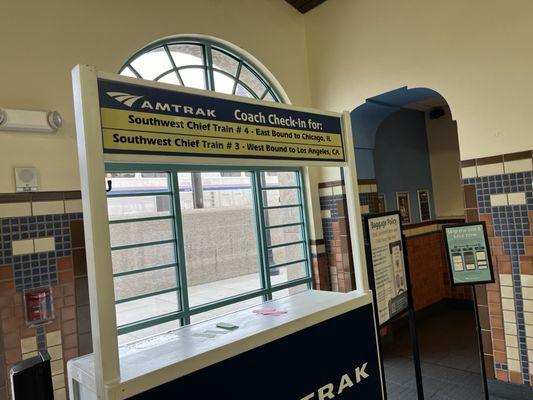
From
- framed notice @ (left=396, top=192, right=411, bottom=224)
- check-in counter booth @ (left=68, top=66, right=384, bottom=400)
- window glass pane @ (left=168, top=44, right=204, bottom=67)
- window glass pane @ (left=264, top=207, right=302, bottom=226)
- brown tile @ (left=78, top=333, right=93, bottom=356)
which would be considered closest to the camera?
check-in counter booth @ (left=68, top=66, right=384, bottom=400)

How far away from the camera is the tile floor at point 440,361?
137 inches

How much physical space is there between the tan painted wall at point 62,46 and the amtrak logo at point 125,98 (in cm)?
163

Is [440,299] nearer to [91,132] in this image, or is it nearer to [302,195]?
[302,195]

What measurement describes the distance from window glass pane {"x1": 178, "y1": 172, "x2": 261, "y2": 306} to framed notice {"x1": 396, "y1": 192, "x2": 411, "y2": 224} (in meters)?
2.64

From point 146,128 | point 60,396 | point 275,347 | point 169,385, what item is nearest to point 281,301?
point 275,347

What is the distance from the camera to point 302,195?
456cm

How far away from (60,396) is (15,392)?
1619 millimetres

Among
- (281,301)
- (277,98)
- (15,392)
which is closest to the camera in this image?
(15,392)

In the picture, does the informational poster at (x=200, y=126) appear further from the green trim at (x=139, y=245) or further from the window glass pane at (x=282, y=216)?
the window glass pane at (x=282, y=216)

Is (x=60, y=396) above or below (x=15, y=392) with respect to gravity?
below

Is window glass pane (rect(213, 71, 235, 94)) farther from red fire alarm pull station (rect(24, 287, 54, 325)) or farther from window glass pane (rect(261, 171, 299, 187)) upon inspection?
red fire alarm pull station (rect(24, 287, 54, 325))

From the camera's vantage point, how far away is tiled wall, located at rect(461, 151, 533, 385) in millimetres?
3074

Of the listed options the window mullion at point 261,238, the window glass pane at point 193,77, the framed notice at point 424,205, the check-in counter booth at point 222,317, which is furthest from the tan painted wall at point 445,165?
the check-in counter booth at point 222,317

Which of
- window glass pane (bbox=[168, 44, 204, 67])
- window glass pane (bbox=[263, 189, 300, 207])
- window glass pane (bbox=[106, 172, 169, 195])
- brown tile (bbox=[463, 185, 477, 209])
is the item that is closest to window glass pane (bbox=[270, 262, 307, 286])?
window glass pane (bbox=[263, 189, 300, 207])
